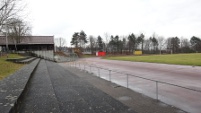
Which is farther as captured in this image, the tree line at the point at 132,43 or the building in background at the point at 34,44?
the tree line at the point at 132,43

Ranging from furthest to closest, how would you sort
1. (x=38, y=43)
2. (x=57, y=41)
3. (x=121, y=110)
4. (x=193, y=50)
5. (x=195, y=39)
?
(x=57, y=41) < (x=195, y=39) < (x=193, y=50) < (x=38, y=43) < (x=121, y=110)

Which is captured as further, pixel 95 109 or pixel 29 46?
pixel 29 46

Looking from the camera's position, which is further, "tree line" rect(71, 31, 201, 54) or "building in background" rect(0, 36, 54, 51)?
"tree line" rect(71, 31, 201, 54)

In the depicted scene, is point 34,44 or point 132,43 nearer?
point 34,44

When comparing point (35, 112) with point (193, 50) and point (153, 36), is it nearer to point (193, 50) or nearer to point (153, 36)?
point (193, 50)

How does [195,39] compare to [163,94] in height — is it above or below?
above

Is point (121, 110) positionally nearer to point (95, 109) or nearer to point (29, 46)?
point (95, 109)

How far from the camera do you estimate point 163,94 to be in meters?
8.23

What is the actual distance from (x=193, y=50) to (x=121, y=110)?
4100 inches

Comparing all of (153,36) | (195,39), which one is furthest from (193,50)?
(153,36)

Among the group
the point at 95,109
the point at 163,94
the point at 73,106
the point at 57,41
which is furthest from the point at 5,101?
the point at 57,41

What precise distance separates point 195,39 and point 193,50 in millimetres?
18467

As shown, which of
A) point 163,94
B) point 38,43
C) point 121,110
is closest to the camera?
point 121,110

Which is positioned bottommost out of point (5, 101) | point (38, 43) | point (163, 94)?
point (163, 94)
